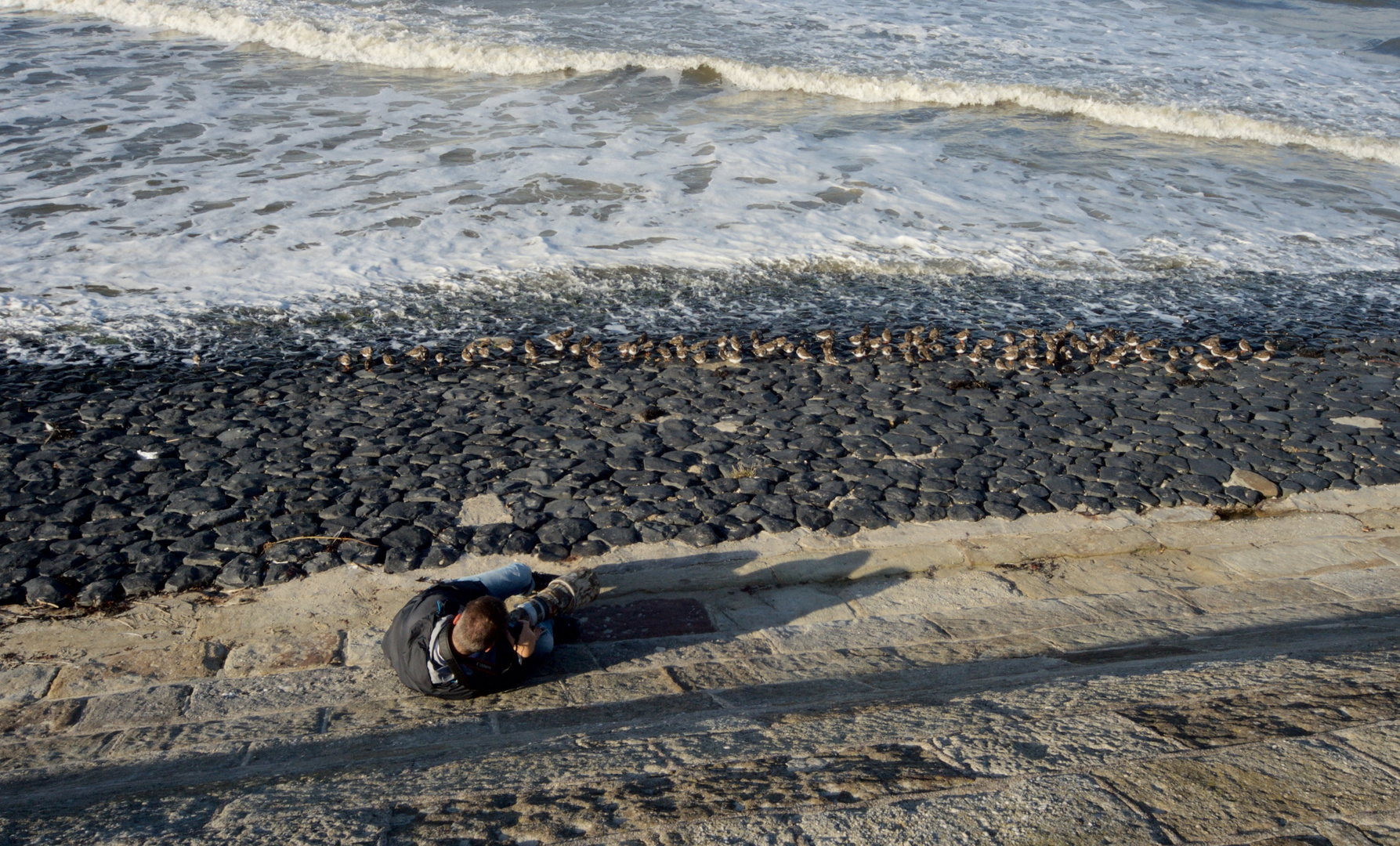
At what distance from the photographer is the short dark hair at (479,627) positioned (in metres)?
4.04

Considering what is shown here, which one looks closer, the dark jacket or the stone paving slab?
the stone paving slab

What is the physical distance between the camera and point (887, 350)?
863 centimetres

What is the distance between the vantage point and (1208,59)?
2195cm

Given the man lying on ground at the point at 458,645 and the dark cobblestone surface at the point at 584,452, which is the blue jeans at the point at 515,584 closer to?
the man lying on ground at the point at 458,645

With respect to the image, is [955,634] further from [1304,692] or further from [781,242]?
[781,242]

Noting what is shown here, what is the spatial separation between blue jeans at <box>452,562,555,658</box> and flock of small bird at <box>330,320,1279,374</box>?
352cm

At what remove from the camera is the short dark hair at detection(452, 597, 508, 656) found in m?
4.04

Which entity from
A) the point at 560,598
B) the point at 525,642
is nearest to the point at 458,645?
the point at 525,642

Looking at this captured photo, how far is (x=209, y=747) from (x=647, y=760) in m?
1.75

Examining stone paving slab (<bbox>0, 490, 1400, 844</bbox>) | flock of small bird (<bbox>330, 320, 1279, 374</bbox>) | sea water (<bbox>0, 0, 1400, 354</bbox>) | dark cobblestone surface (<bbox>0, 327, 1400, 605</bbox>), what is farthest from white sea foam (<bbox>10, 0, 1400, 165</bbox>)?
stone paving slab (<bbox>0, 490, 1400, 844</bbox>)

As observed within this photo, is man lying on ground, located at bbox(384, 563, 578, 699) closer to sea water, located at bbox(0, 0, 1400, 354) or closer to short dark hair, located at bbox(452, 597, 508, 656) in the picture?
short dark hair, located at bbox(452, 597, 508, 656)

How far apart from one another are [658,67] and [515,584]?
16888mm

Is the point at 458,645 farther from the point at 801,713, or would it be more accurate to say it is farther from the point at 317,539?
the point at 317,539

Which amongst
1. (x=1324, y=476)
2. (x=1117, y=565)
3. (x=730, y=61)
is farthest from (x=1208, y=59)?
(x=1117, y=565)
